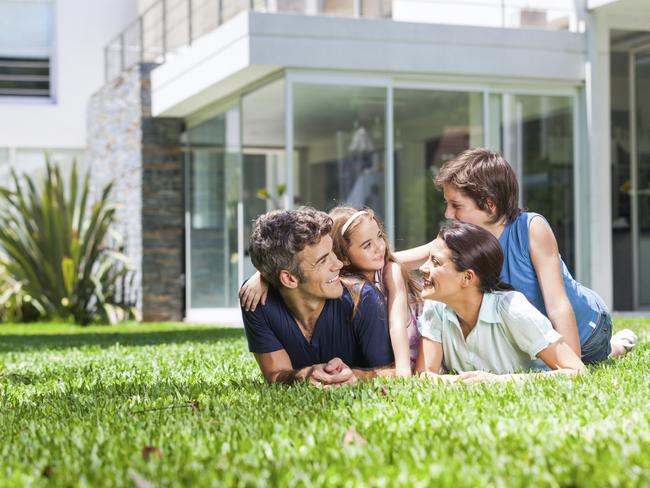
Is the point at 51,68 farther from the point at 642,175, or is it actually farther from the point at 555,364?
the point at 555,364

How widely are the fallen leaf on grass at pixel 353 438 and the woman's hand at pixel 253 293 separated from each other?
134 cm

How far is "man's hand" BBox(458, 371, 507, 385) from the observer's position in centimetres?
407

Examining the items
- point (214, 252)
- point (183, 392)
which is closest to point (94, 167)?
point (214, 252)

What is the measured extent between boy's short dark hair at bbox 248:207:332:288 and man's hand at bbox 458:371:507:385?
782 millimetres

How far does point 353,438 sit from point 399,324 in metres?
1.53

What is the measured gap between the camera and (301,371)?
13.9ft

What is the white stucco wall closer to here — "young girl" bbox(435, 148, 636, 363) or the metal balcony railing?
the metal balcony railing

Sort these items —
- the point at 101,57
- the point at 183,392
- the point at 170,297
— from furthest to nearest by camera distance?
the point at 101,57, the point at 170,297, the point at 183,392

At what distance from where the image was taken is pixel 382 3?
11.6 metres

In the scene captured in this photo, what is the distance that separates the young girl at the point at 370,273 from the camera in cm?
434

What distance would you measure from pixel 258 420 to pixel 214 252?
11262mm

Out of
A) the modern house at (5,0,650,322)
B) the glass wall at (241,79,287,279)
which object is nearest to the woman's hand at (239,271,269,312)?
the modern house at (5,0,650,322)

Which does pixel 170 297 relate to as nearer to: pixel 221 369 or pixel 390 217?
pixel 390 217

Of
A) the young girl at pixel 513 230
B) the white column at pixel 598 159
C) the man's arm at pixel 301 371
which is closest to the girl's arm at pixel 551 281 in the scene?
the young girl at pixel 513 230
